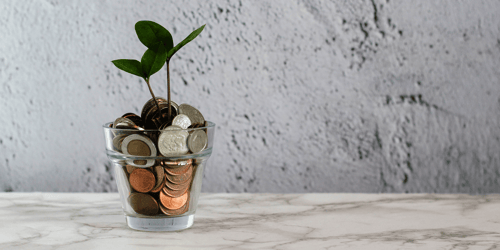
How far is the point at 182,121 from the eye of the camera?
0.64 m

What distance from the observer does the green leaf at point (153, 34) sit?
62 cm

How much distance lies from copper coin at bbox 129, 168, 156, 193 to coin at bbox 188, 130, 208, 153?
7 centimetres

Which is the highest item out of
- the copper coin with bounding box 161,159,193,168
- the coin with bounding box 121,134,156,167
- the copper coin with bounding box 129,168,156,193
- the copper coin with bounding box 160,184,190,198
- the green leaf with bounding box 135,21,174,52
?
the green leaf with bounding box 135,21,174,52

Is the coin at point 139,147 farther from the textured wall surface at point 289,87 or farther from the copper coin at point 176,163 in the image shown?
the textured wall surface at point 289,87

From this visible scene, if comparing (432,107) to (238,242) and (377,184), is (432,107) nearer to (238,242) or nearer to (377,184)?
(377,184)

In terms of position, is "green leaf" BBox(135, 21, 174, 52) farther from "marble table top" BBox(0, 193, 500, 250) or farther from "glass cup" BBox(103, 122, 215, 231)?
"marble table top" BBox(0, 193, 500, 250)

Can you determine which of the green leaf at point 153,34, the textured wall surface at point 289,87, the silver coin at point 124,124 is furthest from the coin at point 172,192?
the textured wall surface at point 289,87

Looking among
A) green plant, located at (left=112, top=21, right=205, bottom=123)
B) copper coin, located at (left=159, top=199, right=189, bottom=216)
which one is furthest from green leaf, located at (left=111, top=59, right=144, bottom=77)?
copper coin, located at (left=159, top=199, right=189, bottom=216)

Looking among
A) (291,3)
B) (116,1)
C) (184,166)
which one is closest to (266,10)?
(291,3)

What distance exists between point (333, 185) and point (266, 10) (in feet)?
1.43

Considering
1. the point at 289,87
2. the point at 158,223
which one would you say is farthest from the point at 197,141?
the point at 289,87

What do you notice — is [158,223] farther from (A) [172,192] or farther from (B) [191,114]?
(B) [191,114]

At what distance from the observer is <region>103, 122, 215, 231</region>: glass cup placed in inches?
24.1

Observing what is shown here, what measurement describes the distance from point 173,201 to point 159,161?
0.23ft
